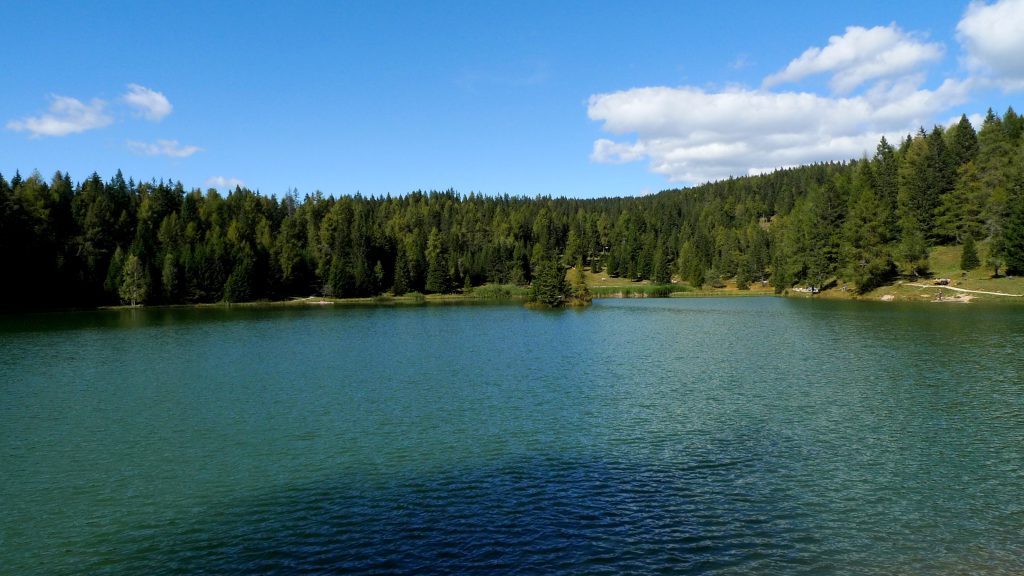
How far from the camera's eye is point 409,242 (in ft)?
557

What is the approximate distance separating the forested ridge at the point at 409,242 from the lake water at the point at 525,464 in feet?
236

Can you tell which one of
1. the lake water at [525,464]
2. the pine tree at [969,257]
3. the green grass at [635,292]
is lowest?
the lake water at [525,464]

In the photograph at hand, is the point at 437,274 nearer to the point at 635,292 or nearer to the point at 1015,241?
the point at 635,292

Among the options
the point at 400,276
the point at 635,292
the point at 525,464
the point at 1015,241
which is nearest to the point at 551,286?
the point at 635,292

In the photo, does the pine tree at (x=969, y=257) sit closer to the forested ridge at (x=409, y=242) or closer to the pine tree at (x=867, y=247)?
the forested ridge at (x=409, y=242)

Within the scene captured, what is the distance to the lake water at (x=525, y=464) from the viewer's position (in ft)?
49.4

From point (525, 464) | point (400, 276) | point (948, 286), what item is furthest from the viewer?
point (400, 276)

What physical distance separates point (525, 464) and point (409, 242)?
152 meters

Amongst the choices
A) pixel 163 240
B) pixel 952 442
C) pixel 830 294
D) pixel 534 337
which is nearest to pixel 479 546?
pixel 952 442

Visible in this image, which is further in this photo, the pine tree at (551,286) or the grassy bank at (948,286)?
the pine tree at (551,286)

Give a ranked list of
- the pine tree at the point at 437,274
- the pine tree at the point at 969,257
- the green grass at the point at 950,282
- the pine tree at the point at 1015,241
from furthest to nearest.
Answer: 1. the pine tree at the point at 437,274
2. the pine tree at the point at 969,257
3. the green grass at the point at 950,282
4. the pine tree at the point at 1015,241

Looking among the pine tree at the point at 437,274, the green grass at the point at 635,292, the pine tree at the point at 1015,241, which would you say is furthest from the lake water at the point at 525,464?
the pine tree at the point at 437,274

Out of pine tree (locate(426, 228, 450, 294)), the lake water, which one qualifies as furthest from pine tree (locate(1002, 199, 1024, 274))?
pine tree (locate(426, 228, 450, 294))

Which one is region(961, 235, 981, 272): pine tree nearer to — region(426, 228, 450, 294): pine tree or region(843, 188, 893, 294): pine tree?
region(843, 188, 893, 294): pine tree
